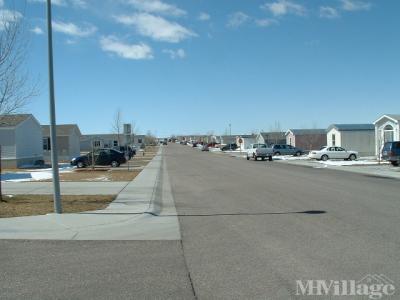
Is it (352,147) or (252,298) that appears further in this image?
(352,147)

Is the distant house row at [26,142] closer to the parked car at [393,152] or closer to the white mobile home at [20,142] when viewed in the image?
the white mobile home at [20,142]

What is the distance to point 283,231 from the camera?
9.75m

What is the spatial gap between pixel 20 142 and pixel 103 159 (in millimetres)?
7506

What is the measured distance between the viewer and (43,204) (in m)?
13.9

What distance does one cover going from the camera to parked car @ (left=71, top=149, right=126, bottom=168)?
133 ft

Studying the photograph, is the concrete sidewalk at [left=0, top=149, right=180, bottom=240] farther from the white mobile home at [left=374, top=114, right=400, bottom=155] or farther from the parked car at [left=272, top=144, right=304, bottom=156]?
the parked car at [left=272, top=144, right=304, bottom=156]

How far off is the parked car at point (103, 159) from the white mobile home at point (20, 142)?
492cm

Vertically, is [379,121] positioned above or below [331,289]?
above

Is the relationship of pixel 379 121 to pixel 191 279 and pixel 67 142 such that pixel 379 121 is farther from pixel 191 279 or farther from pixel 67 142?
pixel 191 279

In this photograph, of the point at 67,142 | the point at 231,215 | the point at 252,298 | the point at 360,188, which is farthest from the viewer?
the point at 67,142

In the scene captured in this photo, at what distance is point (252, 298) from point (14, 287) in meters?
3.04

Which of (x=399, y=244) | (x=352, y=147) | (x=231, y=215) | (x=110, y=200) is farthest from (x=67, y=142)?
(x=399, y=244)

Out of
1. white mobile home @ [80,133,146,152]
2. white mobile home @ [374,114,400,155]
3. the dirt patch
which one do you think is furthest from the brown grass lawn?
white mobile home @ [80,133,146,152]

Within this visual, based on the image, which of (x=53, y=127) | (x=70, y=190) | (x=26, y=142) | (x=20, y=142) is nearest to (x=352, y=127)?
(x=26, y=142)
